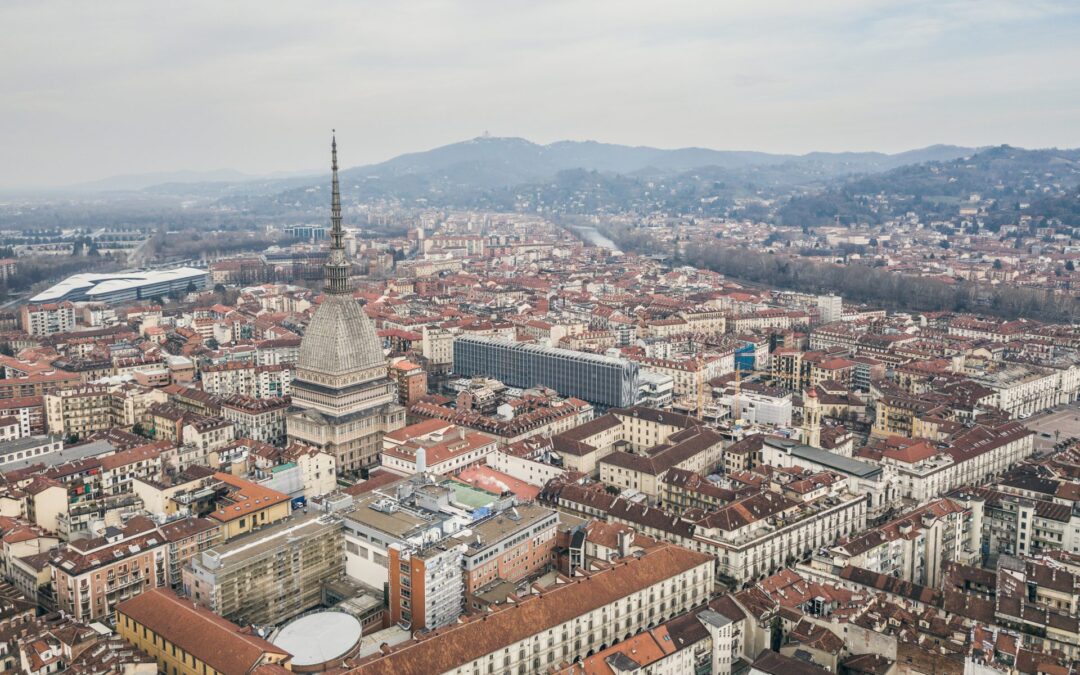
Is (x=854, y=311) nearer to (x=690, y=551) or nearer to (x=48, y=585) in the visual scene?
(x=690, y=551)

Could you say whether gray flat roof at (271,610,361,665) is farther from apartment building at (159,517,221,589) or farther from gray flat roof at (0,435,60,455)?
gray flat roof at (0,435,60,455)

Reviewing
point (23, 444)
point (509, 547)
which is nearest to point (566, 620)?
point (509, 547)

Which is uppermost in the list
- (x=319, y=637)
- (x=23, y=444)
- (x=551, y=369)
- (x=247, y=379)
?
(x=551, y=369)

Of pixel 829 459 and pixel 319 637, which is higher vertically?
pixel 829 459

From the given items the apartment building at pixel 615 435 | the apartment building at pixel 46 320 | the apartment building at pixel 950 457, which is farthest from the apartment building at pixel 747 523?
the apartment building at pixel 46 320

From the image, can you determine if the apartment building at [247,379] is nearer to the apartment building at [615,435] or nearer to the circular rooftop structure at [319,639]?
the apartment building at [615,435]

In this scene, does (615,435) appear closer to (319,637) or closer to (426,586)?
(426,586)

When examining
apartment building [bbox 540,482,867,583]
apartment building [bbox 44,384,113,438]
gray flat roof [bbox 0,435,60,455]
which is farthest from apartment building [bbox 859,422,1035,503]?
apartment building [bbox 44,384,113,438]
